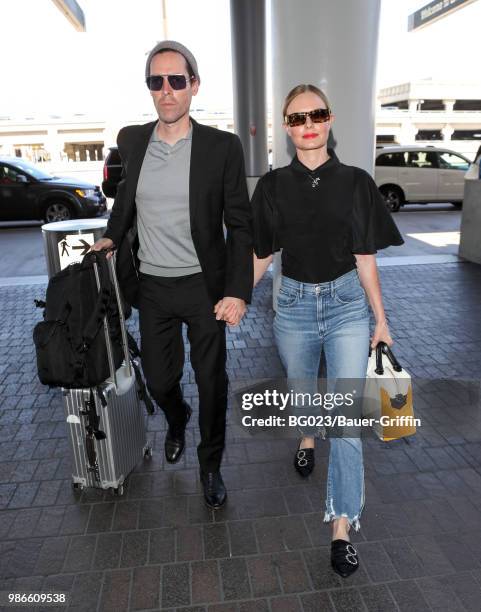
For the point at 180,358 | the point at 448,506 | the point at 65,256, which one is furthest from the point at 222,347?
the point at 65,256

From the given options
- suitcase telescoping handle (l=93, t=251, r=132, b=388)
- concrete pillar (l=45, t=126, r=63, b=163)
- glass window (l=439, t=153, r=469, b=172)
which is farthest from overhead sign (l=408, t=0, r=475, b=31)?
concrete pillar (l=45, t=126, r=63, b=163)

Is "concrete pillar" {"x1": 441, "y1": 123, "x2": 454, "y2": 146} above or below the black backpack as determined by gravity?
below

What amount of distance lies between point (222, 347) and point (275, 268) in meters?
3.89

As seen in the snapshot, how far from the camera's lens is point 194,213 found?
9.46 feet

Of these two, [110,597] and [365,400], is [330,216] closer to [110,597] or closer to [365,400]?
[365,400]

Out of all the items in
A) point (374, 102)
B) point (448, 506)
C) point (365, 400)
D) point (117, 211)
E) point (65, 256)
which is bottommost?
point (448, 506)

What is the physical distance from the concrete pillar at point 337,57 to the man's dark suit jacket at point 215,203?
125 inches

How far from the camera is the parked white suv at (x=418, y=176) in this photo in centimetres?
1598

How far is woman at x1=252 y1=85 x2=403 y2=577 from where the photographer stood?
2729 mm

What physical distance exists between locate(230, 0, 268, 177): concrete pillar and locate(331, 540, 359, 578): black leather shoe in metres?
9.59

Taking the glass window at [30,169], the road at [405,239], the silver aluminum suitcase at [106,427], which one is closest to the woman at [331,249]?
the silver aluminum suitcase at [106,427]

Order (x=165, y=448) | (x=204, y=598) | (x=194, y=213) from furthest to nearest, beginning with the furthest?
1. (x=165, y=448)
2. (x=194, y=213)
3. (x=204, y=598)

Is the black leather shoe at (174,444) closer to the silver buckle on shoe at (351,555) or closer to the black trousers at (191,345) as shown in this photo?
the black trousers at (191,345)

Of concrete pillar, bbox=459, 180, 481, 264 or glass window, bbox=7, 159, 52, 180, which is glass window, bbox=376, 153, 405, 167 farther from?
glass window, bbox=7, 159, 52, 180
